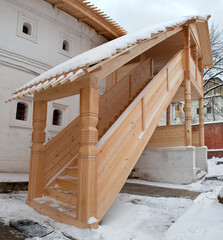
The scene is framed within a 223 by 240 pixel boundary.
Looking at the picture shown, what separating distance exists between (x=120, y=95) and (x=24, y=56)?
352 centimetres

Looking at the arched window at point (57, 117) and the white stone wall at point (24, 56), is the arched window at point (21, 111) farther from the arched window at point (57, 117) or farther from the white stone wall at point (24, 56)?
the arched window at point (57, 117)

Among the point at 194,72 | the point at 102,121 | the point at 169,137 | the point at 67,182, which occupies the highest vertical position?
the point at 194,72

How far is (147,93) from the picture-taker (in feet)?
15.9

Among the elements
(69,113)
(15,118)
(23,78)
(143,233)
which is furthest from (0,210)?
(69,113)

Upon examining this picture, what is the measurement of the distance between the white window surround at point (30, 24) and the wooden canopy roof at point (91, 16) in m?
1.09

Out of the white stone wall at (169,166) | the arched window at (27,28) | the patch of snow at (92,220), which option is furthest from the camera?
the arched window at (27,28)

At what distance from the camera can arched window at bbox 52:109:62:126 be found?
8.80 metres

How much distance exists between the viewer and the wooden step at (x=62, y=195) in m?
3.85

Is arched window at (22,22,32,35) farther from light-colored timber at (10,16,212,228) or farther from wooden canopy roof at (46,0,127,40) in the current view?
light-colored timber at (10,16,212,228)

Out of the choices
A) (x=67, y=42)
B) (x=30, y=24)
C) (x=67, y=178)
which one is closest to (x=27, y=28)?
(x=30, y=24)

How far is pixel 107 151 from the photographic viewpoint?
11.5 feet

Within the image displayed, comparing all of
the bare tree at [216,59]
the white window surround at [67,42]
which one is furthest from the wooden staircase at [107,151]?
the bare tree at [216,59]

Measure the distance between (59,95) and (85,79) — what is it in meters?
0.74

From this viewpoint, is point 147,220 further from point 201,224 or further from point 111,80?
point 111,80
